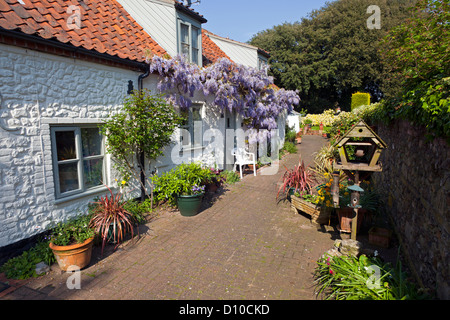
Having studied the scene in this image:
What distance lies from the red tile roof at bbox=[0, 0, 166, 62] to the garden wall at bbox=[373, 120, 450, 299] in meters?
5.96

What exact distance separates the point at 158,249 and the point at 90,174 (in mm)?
2269

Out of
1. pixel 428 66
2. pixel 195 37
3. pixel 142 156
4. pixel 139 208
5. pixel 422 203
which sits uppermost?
pixel 195 37

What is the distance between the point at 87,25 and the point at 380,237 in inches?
299

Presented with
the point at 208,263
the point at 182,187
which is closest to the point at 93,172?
the point at 182,187

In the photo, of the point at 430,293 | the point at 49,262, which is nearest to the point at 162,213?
the point at 49,262

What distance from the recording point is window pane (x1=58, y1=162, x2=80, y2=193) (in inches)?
207

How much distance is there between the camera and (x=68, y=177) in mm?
5398

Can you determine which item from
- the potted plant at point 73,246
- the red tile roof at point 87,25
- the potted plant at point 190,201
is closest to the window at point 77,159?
the potted plant at point 73,246

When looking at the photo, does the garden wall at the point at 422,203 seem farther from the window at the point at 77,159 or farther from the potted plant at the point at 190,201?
the window at the point at 77,159

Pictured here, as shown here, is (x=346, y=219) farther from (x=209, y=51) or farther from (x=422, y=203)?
(x=209, y=51)

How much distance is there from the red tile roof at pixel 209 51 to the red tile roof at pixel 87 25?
2912 mm

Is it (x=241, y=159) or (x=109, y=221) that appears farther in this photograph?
(x=241, y=159)

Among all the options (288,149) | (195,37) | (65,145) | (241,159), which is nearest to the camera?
(65,145)
